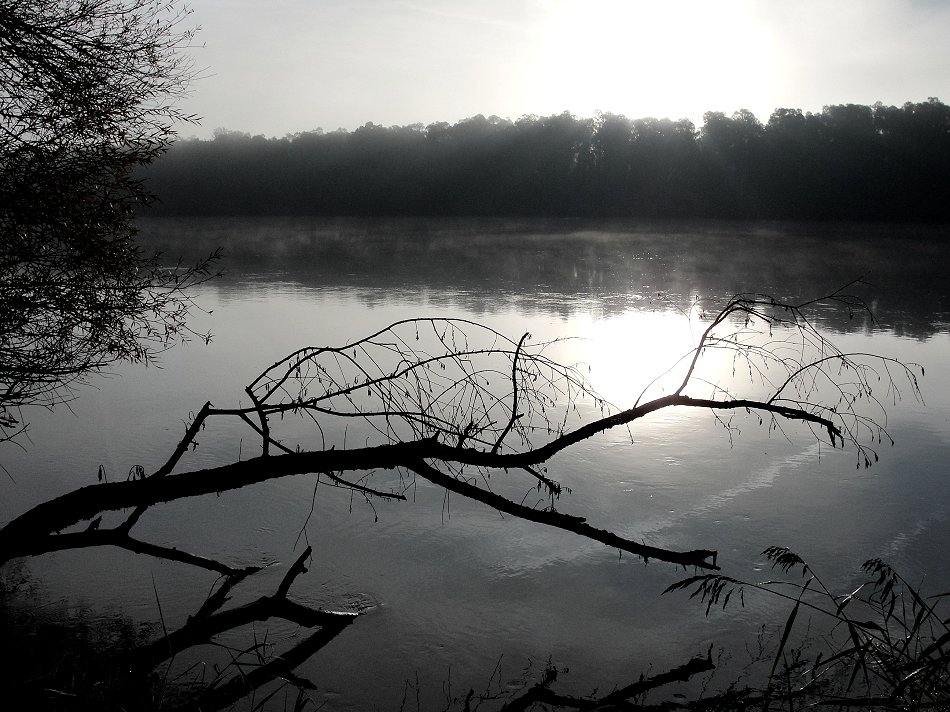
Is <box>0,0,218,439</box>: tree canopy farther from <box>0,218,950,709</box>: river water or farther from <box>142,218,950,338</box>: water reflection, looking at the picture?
<box>142,218,950,338</box>: water reflection

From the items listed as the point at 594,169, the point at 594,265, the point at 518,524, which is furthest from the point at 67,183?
the point at 594,169

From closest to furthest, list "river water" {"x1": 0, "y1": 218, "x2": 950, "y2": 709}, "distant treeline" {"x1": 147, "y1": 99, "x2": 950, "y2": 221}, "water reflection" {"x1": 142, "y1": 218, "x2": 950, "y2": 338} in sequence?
"river water" {"x1": 0, "y1": 218, "x2": 950, "y2": 709}
"water reflection" {"x1": 142, "y1": 218, "x2": 950, "y2": 338}
"distant treeline" {"x1": 147, "y1": 99, "x2": 950, "y2": 221}

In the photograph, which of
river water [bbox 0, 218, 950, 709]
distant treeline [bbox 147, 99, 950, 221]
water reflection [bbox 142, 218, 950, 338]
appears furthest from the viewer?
distant treeline [bbox 147, 99, 950, 221]

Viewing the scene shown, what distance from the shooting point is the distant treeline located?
49812 millimetres

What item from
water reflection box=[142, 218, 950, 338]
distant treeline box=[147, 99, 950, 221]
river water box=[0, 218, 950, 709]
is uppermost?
distant treeline box=[147, 99, 950, 221]

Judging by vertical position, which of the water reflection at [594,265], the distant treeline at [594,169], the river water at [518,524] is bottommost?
the river water at [518,524]

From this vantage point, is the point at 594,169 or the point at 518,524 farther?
the point at 594,169

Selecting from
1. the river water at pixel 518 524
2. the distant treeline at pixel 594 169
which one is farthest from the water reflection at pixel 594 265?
the distant treeline at pixel 594 169

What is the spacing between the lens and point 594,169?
58.4 m

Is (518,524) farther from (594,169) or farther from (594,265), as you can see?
(594,169)

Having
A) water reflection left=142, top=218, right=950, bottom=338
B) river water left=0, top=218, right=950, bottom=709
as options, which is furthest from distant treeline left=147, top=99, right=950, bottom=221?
river water left=0, top=218, right=950, bottom=709

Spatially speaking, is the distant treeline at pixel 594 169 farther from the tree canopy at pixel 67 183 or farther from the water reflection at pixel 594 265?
the tree canopy at pixel 67 183

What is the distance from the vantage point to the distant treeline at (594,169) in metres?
49.8

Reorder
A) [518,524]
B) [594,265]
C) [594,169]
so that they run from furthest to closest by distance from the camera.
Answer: [594,169], [594,265], [518,524]
